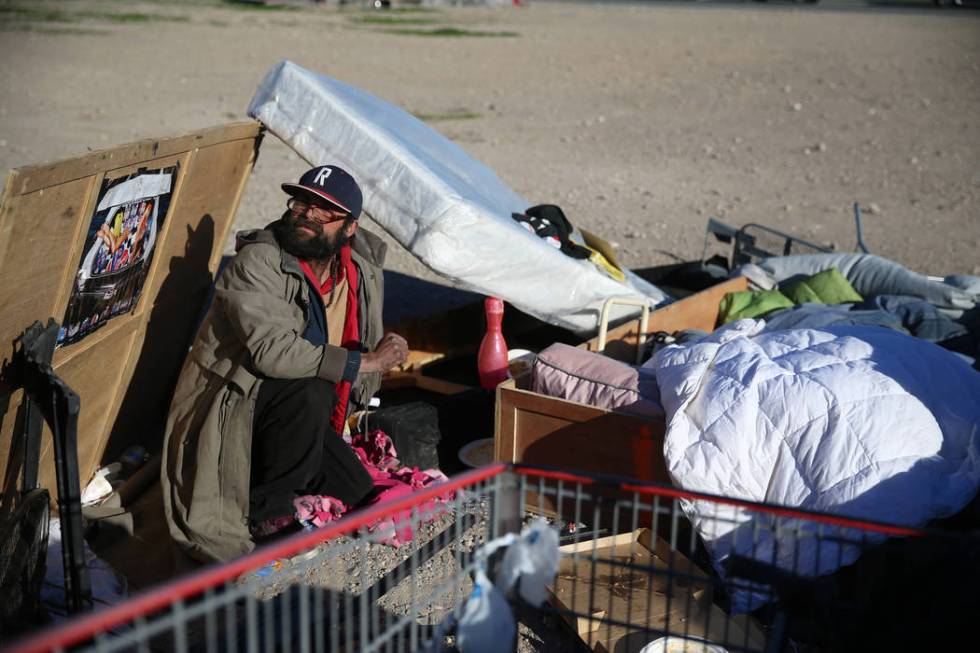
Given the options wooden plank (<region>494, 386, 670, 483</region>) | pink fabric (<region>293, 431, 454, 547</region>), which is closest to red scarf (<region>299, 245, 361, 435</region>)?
pink fabric (<region>293, 431, 454, 547</region>)

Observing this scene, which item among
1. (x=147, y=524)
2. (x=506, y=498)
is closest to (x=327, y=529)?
(x=506, y=498)

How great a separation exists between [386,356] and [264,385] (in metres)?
0.53

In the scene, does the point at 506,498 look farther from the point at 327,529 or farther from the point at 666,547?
the point at 666,547

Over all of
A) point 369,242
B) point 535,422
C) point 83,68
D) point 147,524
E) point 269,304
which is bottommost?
point 147,524

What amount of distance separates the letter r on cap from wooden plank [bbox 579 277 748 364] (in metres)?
1.60

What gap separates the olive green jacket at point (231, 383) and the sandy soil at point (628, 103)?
13.9 ft

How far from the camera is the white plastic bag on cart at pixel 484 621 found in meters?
2.62

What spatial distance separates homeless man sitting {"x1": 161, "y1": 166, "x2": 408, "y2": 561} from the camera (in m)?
4.00

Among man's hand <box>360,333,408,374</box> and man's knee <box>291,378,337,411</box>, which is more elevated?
man's hand <box>360,333,408,374</box>

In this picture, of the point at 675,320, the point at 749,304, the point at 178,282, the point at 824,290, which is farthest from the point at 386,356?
the point at 824,290

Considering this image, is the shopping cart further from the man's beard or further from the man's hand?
the man's beard

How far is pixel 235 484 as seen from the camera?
4.12 m

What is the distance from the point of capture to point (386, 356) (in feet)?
13.9

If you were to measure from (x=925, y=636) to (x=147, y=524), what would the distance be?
3219 mm
